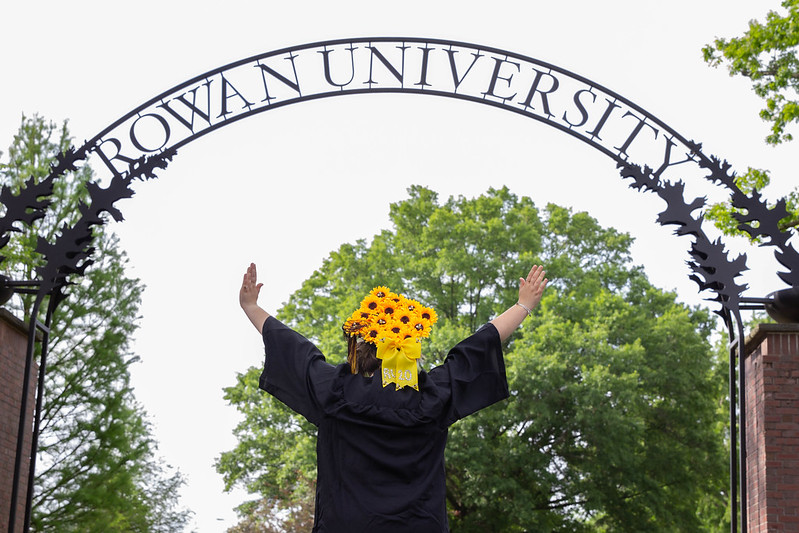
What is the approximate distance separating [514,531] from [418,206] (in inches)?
358

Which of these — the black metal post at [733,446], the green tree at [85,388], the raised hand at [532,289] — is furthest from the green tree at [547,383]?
the raised hand at [532,289]

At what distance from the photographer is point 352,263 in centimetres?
2620

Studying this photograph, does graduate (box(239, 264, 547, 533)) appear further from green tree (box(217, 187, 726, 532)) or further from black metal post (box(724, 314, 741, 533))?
green tree (box(217, 187, 726, 532))

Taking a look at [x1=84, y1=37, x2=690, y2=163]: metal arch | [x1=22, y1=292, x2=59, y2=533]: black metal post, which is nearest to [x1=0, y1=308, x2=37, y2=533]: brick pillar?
[x1=22, y1=292, x2=59, y2=533]: black metal post

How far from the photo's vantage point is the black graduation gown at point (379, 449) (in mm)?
3965

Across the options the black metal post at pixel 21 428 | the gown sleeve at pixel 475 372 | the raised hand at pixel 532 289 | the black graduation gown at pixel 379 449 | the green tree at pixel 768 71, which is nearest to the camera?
the black graduation gown at pixel 379 449

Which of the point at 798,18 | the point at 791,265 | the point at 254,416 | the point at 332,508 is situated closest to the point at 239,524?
the point at 254,416

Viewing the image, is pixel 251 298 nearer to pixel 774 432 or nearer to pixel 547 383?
pixel 774 432

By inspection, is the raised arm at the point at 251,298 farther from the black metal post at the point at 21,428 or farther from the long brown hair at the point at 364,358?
the black metal post at the point at 21,428

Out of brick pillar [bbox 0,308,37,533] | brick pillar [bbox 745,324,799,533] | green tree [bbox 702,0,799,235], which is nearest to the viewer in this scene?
brick pillar [bbox 745,324,799,533]

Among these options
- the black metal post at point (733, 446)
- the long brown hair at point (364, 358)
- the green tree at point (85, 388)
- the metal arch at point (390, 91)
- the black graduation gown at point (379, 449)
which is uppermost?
the green tree at point (85, 388)

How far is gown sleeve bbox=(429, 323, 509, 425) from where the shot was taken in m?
4.27

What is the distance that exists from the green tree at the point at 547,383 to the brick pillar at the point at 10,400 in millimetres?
14271

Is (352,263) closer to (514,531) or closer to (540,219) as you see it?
(540,219)
